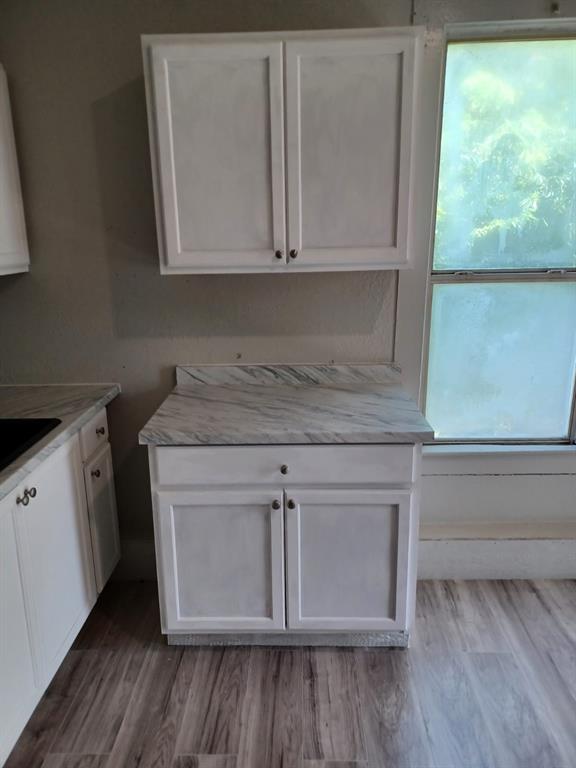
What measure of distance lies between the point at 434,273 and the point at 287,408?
2.64 ft

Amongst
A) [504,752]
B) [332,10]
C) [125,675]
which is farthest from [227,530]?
[332,10]

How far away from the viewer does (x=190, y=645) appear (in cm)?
202

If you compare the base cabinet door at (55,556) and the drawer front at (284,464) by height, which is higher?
the drawer front at (284,464)

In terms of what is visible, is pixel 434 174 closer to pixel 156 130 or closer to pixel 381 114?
pixel 381 114

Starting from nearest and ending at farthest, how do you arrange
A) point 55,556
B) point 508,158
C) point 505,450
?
point 55,556 → point 508,158 → point 505,450

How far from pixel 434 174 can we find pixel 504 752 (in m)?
1.88

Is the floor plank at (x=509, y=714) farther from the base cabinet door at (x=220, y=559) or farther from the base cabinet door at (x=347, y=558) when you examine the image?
the base cabinet door at (x=220, y=559)

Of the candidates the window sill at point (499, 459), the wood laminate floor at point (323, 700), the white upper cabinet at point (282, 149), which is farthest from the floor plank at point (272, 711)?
the white upper cabinet at point (282, 149)

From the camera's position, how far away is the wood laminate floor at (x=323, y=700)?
1.60 meters

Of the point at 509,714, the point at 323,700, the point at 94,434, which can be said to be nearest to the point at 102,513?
the point at 94,434

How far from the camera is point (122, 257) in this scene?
83.4 inches

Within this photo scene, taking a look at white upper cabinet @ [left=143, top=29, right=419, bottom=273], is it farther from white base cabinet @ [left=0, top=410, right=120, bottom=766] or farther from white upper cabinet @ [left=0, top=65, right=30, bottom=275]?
white base cabinet @ [left=0, top=410, right=120, bottom=766]

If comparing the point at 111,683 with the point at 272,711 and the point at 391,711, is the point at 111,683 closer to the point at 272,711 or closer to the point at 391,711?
the point at 272,711

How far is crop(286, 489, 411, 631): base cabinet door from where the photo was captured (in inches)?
70.2
